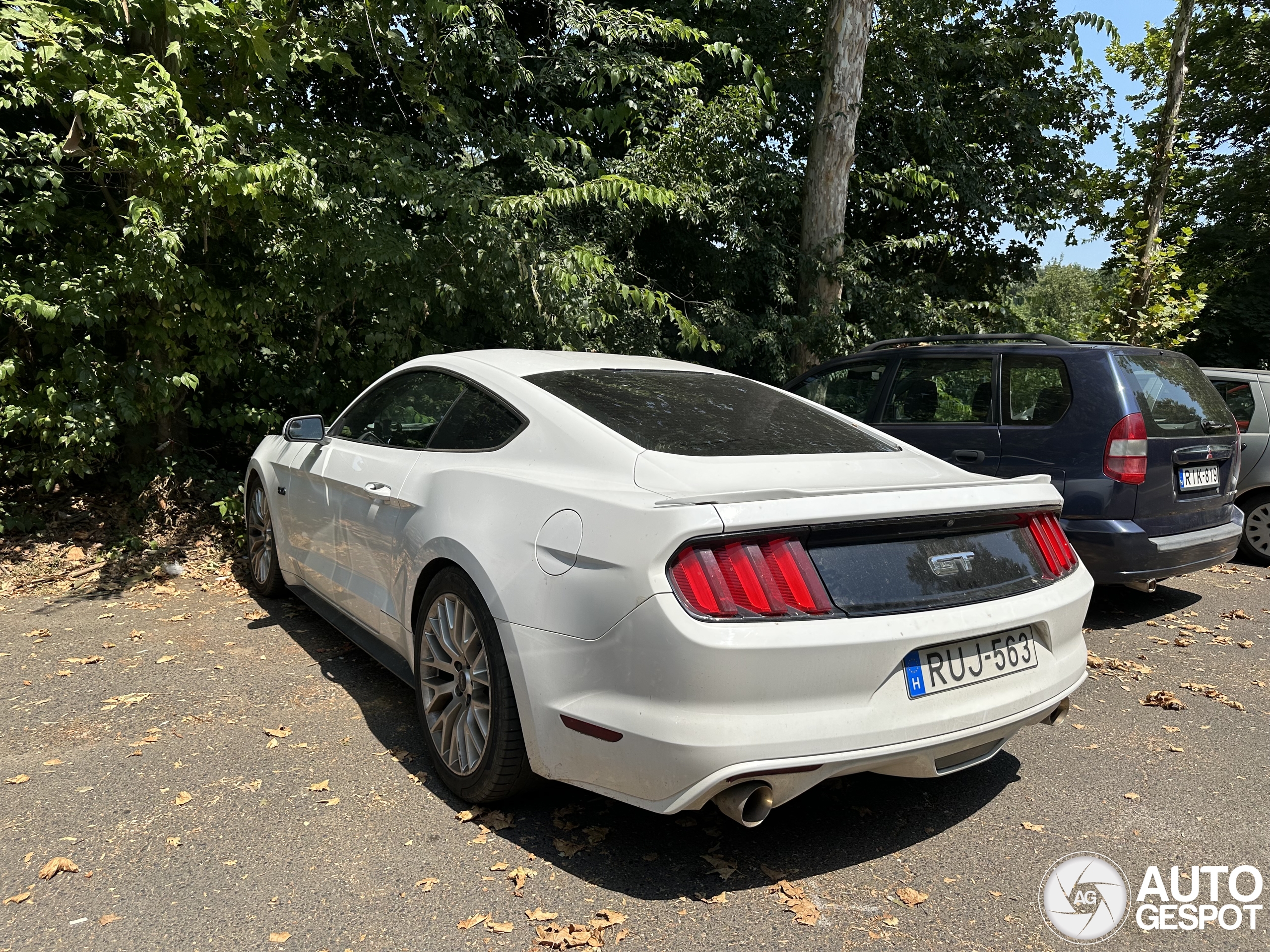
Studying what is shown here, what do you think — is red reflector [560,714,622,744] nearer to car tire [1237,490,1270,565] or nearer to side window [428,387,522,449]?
side window [428,387,522,449]

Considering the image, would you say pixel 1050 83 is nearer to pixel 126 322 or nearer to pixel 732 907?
pixel 126 322

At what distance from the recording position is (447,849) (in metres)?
2.93

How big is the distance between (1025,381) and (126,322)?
6.36m

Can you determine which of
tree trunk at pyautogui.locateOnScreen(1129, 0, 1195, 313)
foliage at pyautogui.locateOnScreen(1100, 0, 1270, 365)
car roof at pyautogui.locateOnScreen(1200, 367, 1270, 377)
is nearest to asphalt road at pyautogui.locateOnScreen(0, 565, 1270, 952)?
car roof at pyautogui.locateOnScreen(1200, 367, 1270, 377)

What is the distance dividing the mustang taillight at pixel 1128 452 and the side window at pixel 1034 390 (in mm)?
340

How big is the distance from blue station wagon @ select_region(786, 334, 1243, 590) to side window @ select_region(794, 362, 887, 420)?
0.30 m

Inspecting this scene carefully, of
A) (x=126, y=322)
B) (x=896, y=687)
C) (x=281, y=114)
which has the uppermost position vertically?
(x=281, y=114)

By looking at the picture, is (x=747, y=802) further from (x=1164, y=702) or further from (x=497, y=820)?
(x=1164, y=702)

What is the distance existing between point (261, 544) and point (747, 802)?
4.27 metres

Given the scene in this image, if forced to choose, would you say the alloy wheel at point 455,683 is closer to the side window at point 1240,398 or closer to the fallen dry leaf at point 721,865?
the fallen dry leaf at point 721,865

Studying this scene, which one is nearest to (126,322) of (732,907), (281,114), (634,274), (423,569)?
(281,114)

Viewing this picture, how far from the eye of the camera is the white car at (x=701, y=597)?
250cm

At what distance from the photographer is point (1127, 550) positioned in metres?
5.38

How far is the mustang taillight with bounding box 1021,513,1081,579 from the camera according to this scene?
319 cm
